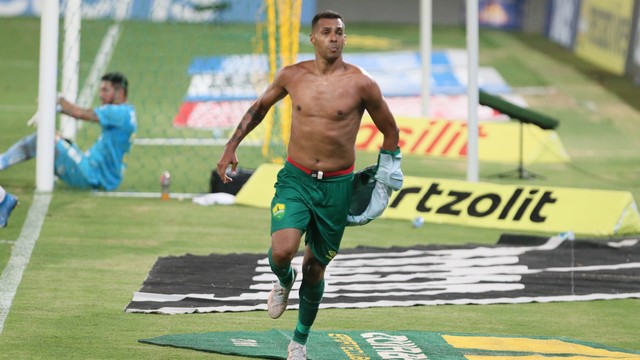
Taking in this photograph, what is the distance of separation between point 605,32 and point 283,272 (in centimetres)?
2203

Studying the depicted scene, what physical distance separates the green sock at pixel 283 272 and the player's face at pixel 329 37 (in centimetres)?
132

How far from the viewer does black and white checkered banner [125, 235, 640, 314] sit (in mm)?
10609

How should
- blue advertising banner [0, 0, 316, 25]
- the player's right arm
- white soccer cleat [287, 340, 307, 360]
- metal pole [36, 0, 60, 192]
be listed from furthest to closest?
blue advertising banner [0, 0, 316, 25]
metal pole [36, 0, 60, 192]
the player's right arm
white soccer cleat [287, 340, 307, 360]

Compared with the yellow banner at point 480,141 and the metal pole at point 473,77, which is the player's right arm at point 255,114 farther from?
the yellow banner at point 480,141

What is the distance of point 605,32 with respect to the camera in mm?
29453

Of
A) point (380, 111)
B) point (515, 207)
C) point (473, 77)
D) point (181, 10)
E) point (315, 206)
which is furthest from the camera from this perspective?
point (181, 10)

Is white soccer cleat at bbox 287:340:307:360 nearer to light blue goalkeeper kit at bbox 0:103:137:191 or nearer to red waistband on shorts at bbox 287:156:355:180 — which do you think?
red waistband on shorts at bbox 287:156:355:180

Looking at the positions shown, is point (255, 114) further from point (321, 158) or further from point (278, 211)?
point (278, 211)

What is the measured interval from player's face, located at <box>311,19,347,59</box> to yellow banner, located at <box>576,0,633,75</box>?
1885cm

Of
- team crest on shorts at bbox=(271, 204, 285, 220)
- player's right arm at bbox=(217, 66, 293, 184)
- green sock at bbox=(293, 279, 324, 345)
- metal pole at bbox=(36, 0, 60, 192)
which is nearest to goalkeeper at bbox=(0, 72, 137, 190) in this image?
metal pole at bbox=(36, 0, 60, 192)

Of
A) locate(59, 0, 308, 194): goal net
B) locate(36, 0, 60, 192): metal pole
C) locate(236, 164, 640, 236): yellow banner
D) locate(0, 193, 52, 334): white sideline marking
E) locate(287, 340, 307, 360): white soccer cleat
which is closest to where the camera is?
locate(287, 340, 307, 360): white soccer cleat

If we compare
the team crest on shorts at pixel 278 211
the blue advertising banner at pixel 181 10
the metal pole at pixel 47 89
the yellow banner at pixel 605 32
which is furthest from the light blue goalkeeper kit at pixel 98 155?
the blue advertising banner at pixel 181 10

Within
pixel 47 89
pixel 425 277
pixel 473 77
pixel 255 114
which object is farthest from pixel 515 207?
pixel 255 114

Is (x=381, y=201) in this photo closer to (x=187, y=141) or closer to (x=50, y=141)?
(x=50, y=141)
